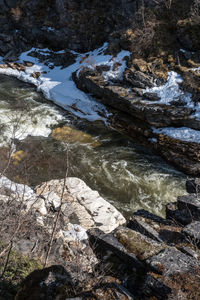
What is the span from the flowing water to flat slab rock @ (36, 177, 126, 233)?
83 cm

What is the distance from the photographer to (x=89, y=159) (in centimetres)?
984

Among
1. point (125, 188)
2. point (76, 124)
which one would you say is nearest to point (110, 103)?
point (76, 124)

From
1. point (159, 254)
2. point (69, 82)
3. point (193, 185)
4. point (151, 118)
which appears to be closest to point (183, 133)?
point (151, 118)

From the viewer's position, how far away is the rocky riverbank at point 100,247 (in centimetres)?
270

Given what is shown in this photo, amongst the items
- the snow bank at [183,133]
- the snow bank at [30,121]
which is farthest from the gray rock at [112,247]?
the snow bank at [30,121]

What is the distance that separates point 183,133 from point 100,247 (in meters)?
7.04

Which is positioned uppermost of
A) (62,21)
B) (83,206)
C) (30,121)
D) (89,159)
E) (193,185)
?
(62,21)

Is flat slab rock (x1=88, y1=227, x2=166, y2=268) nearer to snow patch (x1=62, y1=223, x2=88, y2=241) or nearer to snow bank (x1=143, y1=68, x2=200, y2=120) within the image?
snow patch (x1=62, y1=223, x2=88, y2=241)

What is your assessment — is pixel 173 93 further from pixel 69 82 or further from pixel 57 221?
pixel 57 221

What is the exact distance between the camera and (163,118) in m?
10.7

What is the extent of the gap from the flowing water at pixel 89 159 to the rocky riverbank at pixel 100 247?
3.88 ft

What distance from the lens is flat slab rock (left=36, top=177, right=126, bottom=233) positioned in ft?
20.9

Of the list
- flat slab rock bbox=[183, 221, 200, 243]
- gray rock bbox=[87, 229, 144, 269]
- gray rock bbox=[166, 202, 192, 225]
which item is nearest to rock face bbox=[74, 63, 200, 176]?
gray rock bbox=[166, 202, 192, 225]

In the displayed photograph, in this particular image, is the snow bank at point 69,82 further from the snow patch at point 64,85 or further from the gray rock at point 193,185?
the gray rock at point 193,185
